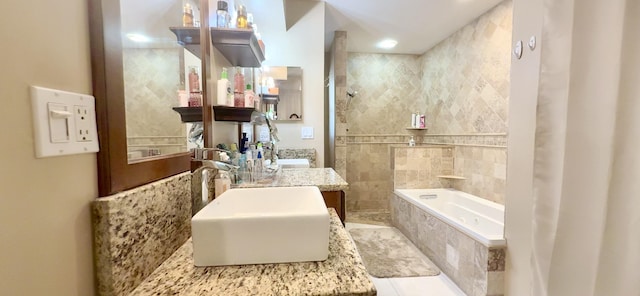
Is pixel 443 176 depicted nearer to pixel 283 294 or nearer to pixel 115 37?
pixel 283 294

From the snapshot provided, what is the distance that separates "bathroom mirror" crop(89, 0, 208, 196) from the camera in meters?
0.50

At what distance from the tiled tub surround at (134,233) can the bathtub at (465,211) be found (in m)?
1.74

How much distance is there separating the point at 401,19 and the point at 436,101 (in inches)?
49.1

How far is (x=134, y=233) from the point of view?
0.56 m

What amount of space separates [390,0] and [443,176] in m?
2.03

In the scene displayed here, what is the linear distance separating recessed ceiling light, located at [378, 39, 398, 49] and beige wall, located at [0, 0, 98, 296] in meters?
3.27

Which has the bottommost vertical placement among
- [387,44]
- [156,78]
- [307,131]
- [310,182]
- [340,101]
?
[310,182]

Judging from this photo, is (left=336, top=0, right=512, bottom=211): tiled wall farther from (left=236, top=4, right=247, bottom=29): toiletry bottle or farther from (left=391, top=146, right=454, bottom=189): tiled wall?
(left=236, top=4, right=247, bottom=29): toiletry bottle

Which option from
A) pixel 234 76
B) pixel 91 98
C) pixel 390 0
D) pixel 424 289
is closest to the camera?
pixel 91 98

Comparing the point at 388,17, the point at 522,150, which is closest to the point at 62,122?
the point at 522,150

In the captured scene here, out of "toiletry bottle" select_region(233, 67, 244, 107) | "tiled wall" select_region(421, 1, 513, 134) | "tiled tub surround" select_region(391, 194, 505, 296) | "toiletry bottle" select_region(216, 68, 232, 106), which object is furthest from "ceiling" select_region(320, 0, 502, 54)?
"tiled tub surround" select_region(391, 194, 505, 296)

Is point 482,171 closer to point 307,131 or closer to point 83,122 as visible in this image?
point 307,131

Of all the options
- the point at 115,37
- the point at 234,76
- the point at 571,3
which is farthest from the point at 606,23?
the point at 234,76

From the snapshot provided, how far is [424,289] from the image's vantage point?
Result: 186 cm
